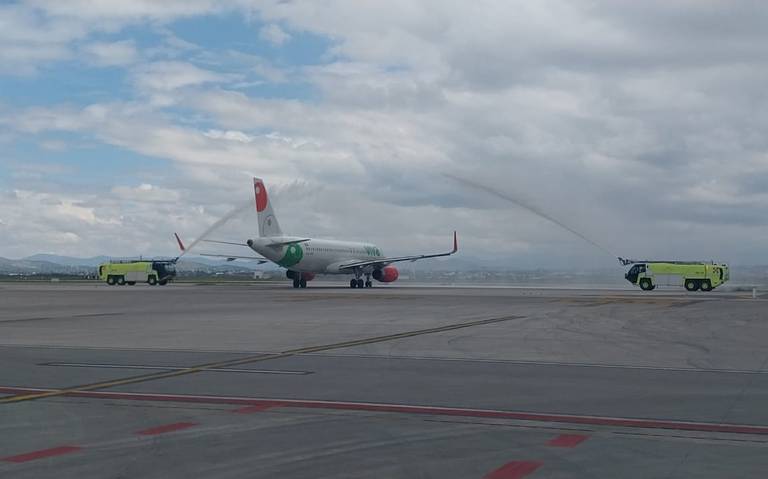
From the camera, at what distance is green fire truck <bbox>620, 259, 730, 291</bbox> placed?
68.9m

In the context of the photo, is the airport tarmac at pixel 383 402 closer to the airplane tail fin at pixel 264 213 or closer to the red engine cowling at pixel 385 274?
the airplane tail fin at pixel 264 213

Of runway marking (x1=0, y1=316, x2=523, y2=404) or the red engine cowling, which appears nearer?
runway marking (x1=0, y1=316, x2=523, y2=404)

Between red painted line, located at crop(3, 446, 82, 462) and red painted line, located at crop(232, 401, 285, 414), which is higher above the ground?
red painted line, located at crop(3, 446, 82, 462)

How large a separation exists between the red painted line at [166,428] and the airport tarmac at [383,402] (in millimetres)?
25

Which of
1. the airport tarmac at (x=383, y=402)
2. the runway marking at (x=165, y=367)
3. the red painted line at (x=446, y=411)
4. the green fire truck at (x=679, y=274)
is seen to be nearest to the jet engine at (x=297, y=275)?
the green fire truck at (x=679, y=274)

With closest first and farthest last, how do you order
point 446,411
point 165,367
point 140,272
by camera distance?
point 446,411, point 165,367, point 140,272

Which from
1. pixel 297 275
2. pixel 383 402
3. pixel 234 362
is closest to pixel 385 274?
pixel 297 275

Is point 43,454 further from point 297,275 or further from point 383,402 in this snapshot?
point 297,275

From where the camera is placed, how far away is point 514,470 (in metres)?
8.50

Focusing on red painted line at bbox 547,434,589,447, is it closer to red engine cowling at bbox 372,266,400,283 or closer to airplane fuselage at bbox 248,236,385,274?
airplane fuselage at bbox 248,236,385,274

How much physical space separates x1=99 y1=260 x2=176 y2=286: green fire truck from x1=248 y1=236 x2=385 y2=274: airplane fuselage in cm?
1994

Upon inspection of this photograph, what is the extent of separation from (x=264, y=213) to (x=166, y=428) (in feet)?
200

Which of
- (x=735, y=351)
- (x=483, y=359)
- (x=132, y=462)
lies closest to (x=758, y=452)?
(x=132, y=462)

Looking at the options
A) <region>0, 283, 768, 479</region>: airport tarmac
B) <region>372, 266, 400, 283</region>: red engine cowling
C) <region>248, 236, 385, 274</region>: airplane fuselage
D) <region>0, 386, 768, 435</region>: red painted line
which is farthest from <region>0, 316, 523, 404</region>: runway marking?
<region>372, 266, 400, 283</region>: red engine cowling
